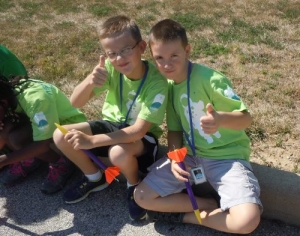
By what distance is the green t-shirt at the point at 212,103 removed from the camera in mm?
2195

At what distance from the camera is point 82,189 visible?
2652 millimetres

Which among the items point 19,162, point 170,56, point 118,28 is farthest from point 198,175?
point 19,162

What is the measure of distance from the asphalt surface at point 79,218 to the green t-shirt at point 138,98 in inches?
18.9

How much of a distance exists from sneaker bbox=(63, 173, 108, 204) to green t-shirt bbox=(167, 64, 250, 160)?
662 mm

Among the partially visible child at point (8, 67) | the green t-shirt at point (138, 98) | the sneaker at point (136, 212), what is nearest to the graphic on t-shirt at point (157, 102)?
the green t-shirt at point (138, 98)

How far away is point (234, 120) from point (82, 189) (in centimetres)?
107

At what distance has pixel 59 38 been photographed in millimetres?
5383

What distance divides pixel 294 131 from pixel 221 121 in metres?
1.08

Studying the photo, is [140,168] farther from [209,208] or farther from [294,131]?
[294,131]

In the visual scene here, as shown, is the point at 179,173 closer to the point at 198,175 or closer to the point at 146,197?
the point at 198,175

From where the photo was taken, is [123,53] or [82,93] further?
[82,93]

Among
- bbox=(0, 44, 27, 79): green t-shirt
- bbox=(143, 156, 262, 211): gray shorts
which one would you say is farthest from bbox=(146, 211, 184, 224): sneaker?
bbox=(0, 44, 27, 79): green t-shirt

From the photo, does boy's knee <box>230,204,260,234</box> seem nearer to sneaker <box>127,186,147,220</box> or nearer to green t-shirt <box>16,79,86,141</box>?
sneaker <box>127,186,147,220</box>

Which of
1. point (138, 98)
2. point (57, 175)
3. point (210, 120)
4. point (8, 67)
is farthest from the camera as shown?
point (8, 67)
